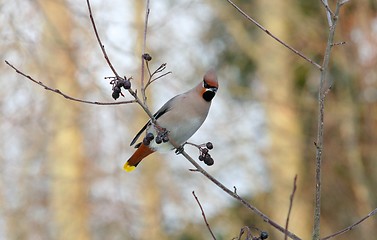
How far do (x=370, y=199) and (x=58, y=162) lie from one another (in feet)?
15.0


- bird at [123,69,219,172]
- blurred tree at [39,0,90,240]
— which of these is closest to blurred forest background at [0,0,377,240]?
blurred tree at [39,0,90,240]

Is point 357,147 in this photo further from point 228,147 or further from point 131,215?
point 131,215

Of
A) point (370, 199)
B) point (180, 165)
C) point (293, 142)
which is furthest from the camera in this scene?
point (180, 165)

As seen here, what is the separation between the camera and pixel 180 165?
12.2m

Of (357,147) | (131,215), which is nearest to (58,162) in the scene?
(131,215)

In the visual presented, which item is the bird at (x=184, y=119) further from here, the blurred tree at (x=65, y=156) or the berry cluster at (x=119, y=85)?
the blurred tree at (x=65, y=156)

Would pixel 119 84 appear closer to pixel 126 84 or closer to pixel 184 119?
pixel 126 84

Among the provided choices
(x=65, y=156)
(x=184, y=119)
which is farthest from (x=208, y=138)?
(x=184, y=119)

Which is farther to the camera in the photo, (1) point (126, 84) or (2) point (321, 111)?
(1) point (126, 84)

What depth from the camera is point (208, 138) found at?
1071 cm

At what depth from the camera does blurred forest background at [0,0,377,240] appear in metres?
9.41

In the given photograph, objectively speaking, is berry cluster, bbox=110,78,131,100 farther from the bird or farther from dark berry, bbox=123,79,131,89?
the bird

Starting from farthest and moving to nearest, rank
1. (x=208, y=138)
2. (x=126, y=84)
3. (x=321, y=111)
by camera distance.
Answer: (x=208, y=138)
(x=126, y=84)
(x=321, y=111)

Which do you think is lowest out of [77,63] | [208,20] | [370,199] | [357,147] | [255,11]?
[370,199]
